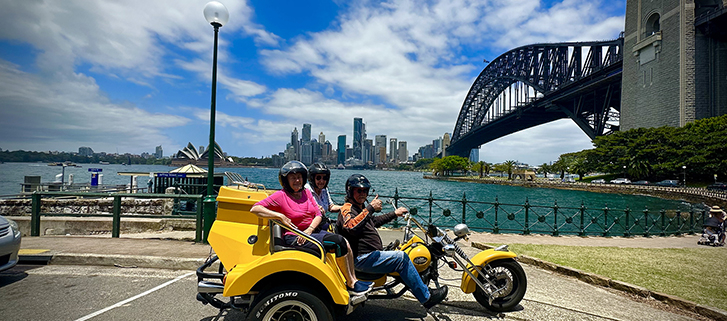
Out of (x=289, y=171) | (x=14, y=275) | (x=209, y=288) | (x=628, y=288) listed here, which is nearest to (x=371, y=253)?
(x=289, y=171)

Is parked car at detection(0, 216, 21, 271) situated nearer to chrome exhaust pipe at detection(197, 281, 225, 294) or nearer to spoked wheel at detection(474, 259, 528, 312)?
chrome exhaust pipe at detection(197, 281, 225, 294)

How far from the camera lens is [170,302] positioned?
170 inches

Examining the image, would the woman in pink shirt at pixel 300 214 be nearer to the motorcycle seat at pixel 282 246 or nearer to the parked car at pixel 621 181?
the motorcycle seat at pixel 282 246

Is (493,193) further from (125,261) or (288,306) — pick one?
(288,306)

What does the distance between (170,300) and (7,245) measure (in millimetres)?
2542

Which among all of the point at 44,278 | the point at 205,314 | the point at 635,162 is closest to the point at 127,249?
the point at 44,278

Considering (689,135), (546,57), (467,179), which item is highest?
(546,57)

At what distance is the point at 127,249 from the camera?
6.43m

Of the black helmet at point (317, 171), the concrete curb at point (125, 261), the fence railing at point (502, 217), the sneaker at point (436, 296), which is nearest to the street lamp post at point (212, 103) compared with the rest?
the fence railing at point (502, 217)

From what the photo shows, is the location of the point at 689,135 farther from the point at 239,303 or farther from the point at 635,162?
the point at 239,303

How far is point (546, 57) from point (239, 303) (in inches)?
3755

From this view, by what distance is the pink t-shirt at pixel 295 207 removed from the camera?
3.48 metres

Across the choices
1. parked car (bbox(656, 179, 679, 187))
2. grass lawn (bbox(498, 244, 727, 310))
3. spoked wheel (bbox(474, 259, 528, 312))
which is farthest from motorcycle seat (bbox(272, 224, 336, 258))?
parked car (bbox(656, 179, 679, 187))

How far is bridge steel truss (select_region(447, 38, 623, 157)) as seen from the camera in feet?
209
